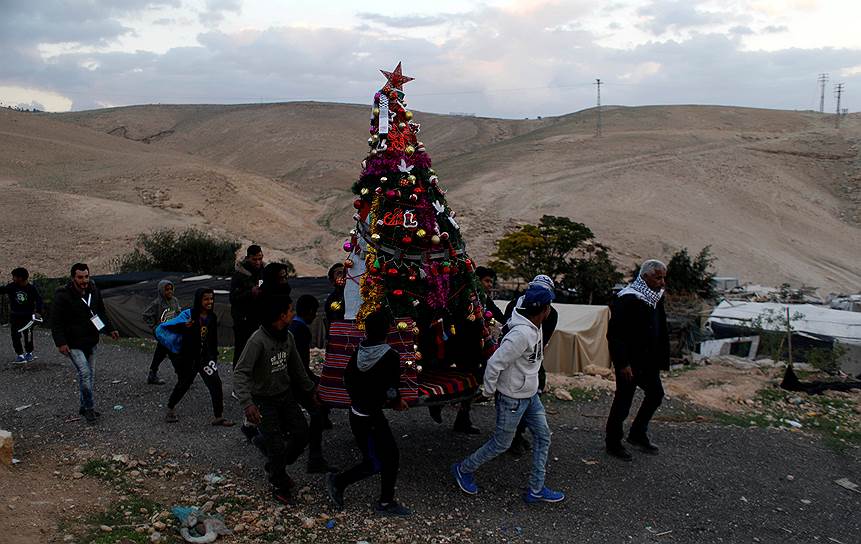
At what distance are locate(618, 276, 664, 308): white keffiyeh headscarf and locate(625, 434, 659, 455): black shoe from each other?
138cm

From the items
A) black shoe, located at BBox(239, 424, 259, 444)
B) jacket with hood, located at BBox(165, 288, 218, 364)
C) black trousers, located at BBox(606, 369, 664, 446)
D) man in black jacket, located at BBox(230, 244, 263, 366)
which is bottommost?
black shoe, located at BBox(239, 424, 259, 444)

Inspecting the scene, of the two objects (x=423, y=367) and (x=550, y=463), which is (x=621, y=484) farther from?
(x=423, y=367)

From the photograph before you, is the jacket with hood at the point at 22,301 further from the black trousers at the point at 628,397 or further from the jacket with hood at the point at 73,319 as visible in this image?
the black trousers at the point at 628,397

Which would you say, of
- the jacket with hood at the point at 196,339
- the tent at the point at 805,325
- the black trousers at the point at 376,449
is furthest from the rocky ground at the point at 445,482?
the tent at the point at 805,325

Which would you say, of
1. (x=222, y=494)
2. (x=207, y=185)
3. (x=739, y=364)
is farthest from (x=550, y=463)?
(x=207, y=185)

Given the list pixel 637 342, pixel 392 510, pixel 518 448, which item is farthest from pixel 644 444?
pixel 392 510

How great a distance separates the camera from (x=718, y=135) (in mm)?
62656

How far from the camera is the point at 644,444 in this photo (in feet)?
23.5

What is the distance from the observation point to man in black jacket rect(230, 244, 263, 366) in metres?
7.52

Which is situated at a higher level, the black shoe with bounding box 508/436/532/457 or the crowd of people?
the crowd of people

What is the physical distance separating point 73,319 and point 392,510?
14.4 ft

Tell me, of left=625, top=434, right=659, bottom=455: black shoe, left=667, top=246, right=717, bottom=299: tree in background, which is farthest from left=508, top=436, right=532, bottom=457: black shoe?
left=667, top=246, right=717, bottom=299: tree in background

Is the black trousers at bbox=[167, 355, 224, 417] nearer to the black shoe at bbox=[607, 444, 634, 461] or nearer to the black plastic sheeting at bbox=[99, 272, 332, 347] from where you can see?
the black shoe at bbox=[607, 444, 634, 461]

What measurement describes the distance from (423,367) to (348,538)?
2309 mm
